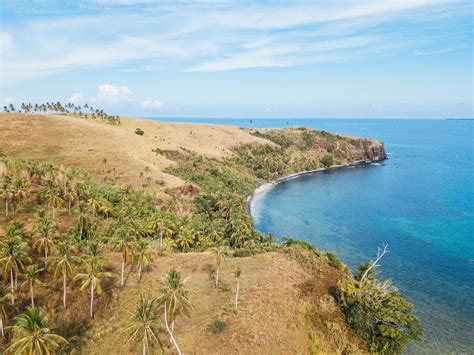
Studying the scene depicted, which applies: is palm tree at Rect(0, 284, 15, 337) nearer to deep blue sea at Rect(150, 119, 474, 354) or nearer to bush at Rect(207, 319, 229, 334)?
bush at Rect(207, 319, 229, 334)

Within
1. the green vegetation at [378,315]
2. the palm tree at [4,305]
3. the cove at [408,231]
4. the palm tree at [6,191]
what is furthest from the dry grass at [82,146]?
the green vegetation at [378,315]

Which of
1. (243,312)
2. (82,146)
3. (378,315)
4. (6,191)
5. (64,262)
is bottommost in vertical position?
(378,315)

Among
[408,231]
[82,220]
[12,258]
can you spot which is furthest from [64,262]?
[408,231]

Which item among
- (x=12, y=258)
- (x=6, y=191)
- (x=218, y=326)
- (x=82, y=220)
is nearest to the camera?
(x=12, y=258)

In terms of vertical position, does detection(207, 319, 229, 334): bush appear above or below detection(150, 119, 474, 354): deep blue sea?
above

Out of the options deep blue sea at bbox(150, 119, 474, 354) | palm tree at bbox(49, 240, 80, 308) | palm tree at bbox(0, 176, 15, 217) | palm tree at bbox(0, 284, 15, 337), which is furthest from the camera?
palm tree at bbox(0, 176, 15, 217)

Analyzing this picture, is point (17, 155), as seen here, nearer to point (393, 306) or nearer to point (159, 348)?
point (159, 348)

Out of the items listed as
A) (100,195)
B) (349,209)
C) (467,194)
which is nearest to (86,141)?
(100,195)

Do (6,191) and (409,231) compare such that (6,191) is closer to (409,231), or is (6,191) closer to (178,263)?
(178,263)

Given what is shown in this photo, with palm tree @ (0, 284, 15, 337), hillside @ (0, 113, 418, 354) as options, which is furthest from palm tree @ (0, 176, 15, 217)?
palm tree @ (0, 284, 15, 337)
